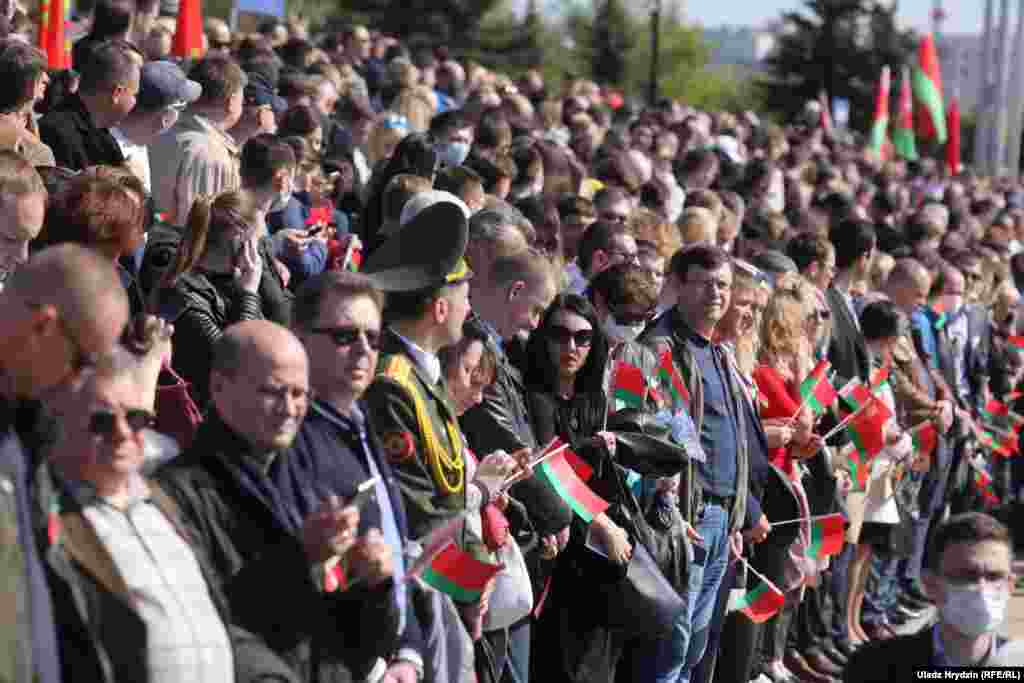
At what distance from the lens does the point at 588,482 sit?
736cm

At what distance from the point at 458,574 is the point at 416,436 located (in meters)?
0.40

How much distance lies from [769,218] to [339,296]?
813cm

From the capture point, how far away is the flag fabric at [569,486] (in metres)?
6.69

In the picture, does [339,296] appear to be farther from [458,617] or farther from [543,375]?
[543,375]

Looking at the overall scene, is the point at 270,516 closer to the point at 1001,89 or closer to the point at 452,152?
the point at 452,152

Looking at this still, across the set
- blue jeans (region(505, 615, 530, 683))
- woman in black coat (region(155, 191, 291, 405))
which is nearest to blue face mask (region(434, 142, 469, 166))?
woman in black coat (region(155, 191, 291, 405))

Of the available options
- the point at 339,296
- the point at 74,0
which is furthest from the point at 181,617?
the point at 74,0

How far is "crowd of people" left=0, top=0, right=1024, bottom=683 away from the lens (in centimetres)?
419

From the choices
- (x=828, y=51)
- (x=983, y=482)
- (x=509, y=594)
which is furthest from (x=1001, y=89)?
(x=509, y=594)

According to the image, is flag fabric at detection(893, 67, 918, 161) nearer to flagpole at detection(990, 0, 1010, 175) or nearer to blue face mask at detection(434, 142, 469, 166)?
flagpole at detection(990, 0, 1010, 175)

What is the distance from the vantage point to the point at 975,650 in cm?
515

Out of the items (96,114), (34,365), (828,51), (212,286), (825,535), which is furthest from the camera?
(828,51)

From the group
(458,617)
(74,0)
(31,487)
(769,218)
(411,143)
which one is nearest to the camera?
(31,487)

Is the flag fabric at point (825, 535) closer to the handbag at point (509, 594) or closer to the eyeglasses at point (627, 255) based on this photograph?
the eyeglasses at point (627, 255)
